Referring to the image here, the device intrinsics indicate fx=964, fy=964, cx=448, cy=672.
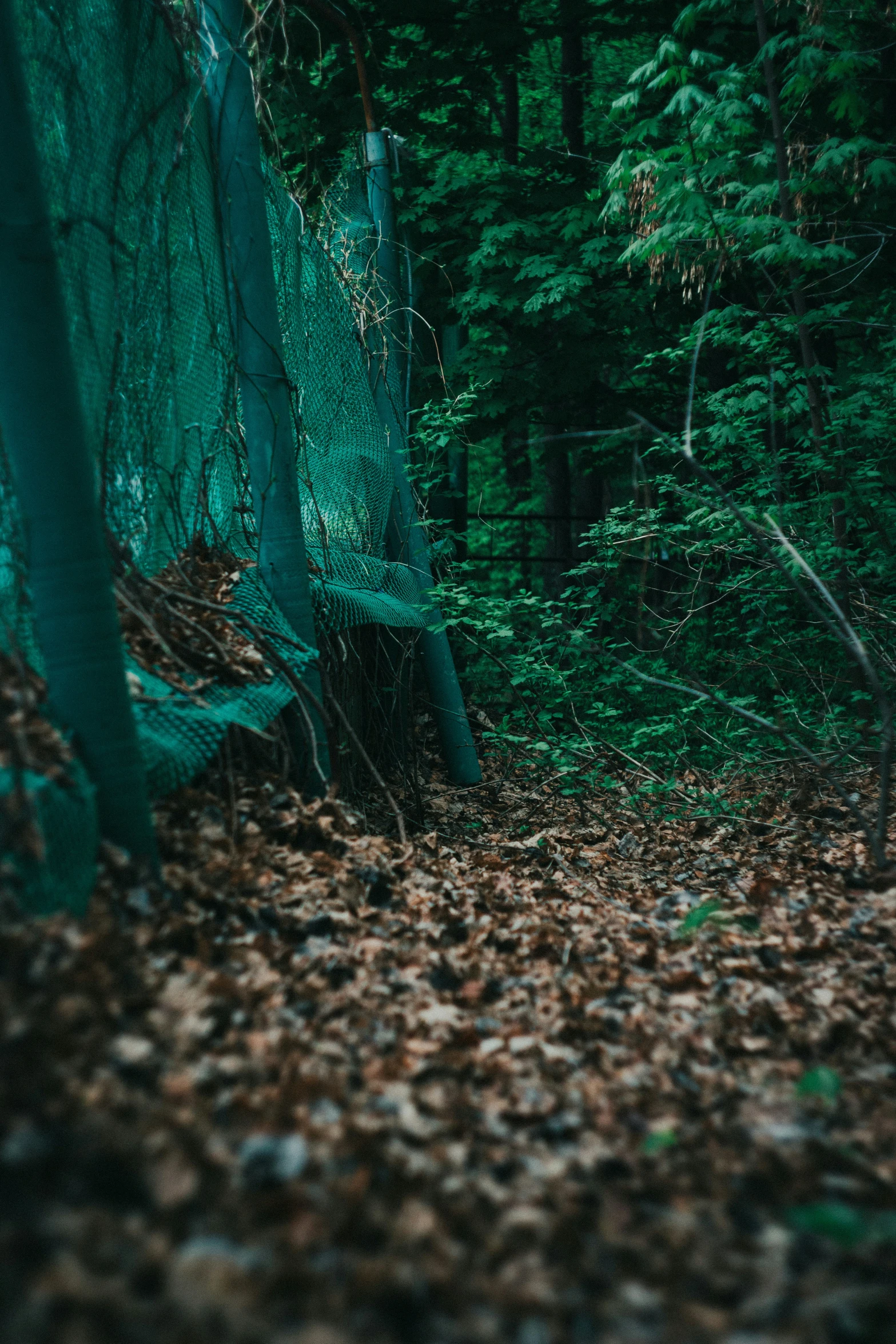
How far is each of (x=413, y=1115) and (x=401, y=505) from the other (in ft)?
14.9

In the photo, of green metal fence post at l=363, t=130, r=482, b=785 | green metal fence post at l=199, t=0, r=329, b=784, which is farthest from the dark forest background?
green metal fence post at l=199, t=0, r=329, b=784

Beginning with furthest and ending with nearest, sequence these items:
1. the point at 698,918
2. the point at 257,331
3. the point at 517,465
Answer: the point at 517,465, the point at 257,331, the point at 698,918

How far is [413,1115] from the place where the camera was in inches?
79.4

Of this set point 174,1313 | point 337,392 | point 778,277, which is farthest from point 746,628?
point 174,1313

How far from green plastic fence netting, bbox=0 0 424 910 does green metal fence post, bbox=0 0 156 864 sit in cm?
12

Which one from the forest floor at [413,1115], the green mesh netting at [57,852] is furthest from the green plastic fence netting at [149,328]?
the forest floor at [413,1115]

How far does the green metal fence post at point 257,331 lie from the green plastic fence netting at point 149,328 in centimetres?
7

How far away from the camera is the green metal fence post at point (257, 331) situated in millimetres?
3697

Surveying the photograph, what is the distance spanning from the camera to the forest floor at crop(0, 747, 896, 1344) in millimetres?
1471

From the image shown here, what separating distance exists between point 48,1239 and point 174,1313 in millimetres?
215

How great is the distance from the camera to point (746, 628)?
8.34 metres

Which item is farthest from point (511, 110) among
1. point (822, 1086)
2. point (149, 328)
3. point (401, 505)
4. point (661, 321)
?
point (822, 1086)

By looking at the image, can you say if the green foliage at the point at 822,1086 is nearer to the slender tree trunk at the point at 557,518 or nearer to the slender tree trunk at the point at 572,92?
the slender tree trunk at the point at 557,518

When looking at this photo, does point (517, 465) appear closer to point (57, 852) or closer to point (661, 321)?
point (661, 321)
